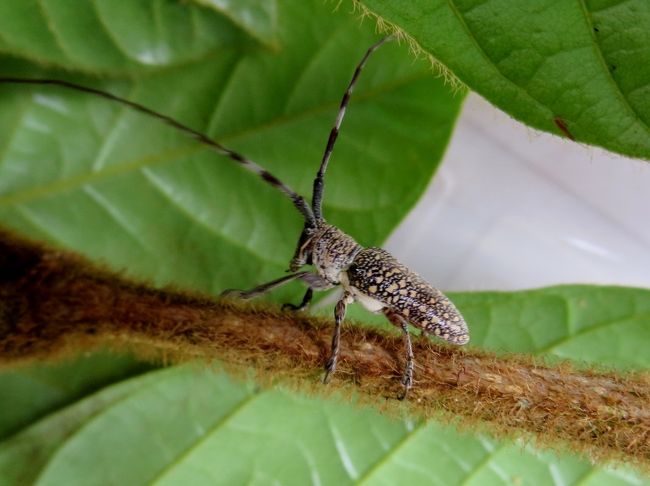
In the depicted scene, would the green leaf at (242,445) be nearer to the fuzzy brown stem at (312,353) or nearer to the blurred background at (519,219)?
the fuzzy brown stem at (312,353)

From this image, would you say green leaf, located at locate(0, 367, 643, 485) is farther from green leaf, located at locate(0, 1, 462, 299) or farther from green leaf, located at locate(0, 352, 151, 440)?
green leaf, located at locate(0, 1, 462, 299)

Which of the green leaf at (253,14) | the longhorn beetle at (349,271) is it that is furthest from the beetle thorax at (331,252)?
the green leaf at (253,14)

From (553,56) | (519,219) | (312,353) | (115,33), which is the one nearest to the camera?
(553,56)

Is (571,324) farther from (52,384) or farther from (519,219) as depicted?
(52,384)

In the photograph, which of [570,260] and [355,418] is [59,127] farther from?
[570,260]

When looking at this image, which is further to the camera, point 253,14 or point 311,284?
point 311,284

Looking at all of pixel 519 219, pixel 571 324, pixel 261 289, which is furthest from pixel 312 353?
pixel 519 219

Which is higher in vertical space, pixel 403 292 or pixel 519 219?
pixel 519 219
